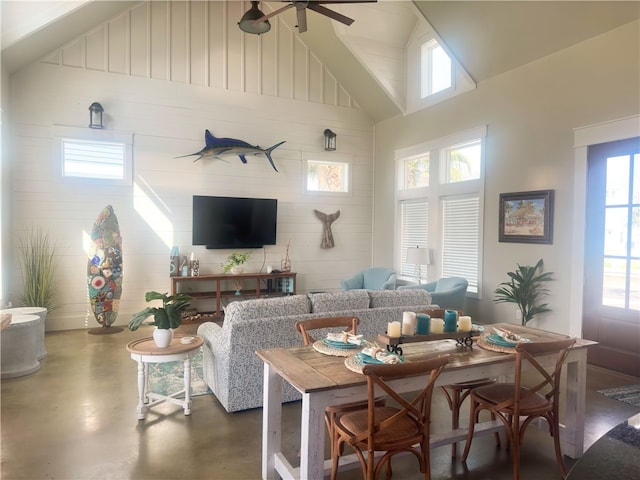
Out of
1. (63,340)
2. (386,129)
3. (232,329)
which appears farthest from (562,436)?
(386,129)

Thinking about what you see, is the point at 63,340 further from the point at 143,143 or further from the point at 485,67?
the point at 485,67

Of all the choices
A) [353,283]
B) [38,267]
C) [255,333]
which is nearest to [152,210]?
[38,267]

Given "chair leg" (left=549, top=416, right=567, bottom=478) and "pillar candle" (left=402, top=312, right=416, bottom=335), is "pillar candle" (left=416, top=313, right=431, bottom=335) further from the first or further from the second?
"chair leg" (left=549, top=416, right=567, bottom=478)

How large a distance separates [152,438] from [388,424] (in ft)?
5.76

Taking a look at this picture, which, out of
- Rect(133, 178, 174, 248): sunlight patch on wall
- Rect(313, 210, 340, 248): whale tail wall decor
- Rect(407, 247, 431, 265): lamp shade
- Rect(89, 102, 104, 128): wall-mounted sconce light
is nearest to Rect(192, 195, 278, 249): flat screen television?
Rect(133, 178, 174, 248): sunlight patch on wall

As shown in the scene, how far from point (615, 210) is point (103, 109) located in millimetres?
6811

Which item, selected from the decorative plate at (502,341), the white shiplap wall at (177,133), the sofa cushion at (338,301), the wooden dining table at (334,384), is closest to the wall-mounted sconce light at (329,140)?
the white shiplap wall at (177,133)

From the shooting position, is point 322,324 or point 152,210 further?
point 152,210

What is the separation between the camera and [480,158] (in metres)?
5.89

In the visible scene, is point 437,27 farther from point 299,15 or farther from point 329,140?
point 329,140

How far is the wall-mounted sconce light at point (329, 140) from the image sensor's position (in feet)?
25.2

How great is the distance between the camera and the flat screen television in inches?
266

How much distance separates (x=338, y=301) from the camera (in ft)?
11.8

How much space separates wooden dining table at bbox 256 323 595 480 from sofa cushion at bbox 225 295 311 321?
880 mm
